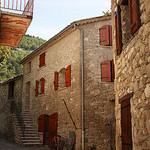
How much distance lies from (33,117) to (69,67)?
585 centimetres

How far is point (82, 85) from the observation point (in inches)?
481

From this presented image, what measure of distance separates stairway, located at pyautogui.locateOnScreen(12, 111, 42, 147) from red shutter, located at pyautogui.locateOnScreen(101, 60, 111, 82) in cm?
582

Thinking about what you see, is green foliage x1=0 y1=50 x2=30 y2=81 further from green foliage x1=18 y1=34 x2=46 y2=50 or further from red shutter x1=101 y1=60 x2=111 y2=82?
red shutter x1=101 y1=60 x2=111 y2=82

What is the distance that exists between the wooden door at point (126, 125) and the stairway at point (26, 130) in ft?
31.7

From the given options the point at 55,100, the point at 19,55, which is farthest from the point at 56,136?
the point at 19,55

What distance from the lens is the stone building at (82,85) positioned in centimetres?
1191

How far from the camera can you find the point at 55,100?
14.5 metres

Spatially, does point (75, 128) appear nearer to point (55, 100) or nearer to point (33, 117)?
point (55, 100)

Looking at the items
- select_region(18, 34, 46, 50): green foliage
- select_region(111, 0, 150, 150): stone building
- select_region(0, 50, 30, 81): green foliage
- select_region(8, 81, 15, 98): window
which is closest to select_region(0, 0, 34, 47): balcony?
select_region(111, 0, 150, 150): stone building

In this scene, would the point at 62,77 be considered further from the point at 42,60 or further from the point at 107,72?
the point at 107,72

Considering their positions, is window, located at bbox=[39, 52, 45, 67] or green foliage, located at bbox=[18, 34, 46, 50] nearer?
window, located at bbox=[39, 52, 45, 67]

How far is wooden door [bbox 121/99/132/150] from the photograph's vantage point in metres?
5.50

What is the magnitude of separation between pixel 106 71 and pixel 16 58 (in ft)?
131

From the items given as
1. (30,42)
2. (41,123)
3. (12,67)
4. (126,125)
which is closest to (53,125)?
(41,123)
